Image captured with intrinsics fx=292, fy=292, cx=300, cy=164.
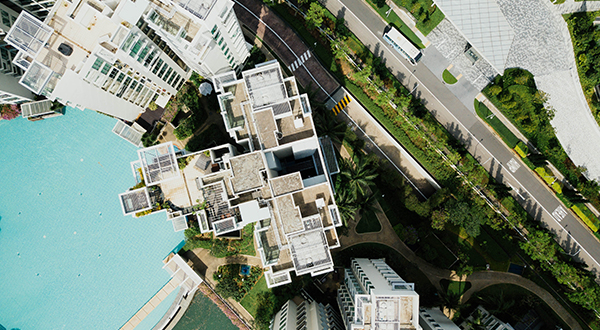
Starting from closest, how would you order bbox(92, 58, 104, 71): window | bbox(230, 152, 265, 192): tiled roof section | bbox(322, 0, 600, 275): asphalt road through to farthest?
bbox(230, 152, 265, 192): tiled roof section, bbox(92, 58, 104, 71): window, bbox(322, 0, 600, 275): asphalt road

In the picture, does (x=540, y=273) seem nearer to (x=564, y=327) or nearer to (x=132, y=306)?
(x=564, y=327)

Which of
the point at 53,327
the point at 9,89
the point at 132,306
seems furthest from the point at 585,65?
the point at 53,327

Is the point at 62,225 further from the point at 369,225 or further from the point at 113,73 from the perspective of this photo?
the point at 369,225

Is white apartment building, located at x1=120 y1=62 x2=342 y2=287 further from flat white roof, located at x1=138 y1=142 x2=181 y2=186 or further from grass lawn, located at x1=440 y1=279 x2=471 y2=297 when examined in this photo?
grass lawn, located at x1=440 y1=279 x2=471 y2=297

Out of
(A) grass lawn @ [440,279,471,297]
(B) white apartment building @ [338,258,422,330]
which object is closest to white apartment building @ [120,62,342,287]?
(B) white apartment building @ [338,258,422,330]

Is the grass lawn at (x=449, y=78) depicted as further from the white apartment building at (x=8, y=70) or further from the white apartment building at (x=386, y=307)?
the white apartment building at (x=8, y=70)

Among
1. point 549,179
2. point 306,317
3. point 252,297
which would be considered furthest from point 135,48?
point 549,179
